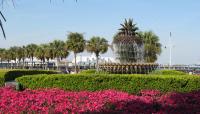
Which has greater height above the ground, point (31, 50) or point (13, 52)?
point (31, 50)

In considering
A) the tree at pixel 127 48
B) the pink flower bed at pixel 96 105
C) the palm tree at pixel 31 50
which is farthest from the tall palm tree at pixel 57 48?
the pink flower bed at pixel 96 105

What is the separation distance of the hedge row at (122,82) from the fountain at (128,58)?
714 cm

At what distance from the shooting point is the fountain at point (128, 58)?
25.7 metres

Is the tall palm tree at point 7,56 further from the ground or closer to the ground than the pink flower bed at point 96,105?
further from the ground

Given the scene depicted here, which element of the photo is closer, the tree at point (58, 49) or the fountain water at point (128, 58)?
the fountain water at point (128, 58)

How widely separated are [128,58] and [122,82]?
1019 cm

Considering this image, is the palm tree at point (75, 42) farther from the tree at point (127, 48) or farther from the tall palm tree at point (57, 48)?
the tree at point (127, 48)

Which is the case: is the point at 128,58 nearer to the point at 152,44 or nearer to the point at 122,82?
the point at 122,82

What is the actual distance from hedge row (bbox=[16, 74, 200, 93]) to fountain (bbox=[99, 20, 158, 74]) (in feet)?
23.4

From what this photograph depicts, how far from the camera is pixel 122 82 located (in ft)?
58.4

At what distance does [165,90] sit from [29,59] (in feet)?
377

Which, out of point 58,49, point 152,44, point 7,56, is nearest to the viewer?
point 152,44

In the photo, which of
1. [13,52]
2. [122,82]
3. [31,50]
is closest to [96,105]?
[122,82]

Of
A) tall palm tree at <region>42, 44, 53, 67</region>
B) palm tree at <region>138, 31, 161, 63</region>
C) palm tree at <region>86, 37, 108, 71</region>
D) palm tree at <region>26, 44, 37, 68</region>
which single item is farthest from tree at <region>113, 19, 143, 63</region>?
palm tree at <region>26, 44, 37, 68</region>
